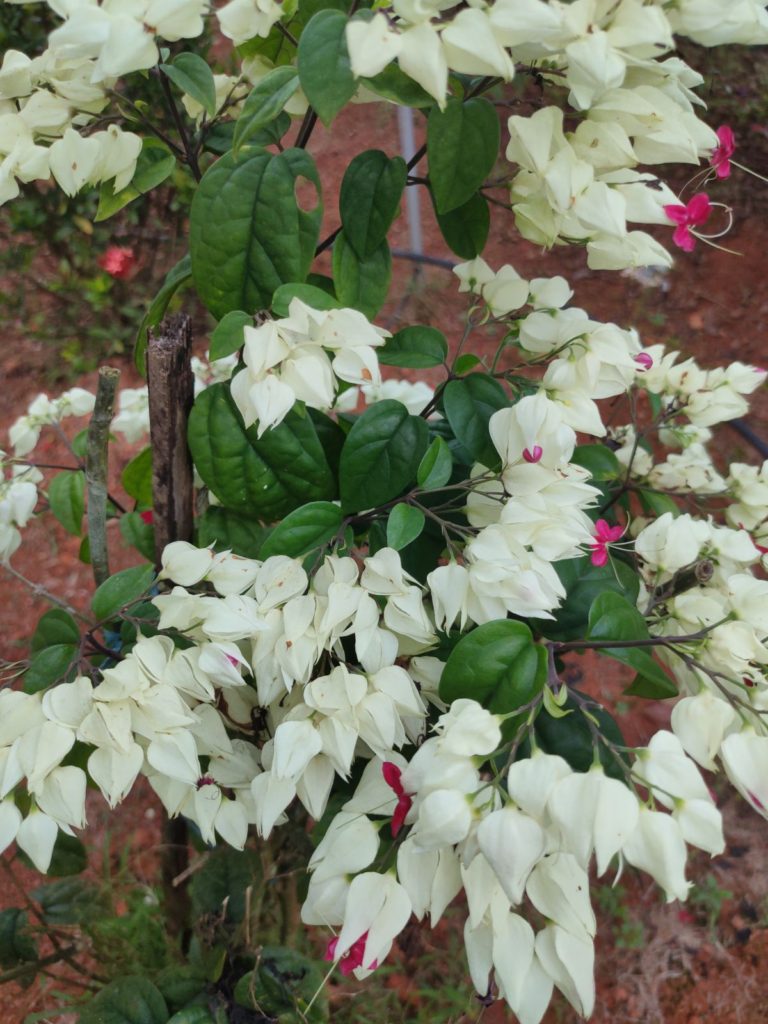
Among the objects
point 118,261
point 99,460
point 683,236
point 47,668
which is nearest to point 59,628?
point 47,668

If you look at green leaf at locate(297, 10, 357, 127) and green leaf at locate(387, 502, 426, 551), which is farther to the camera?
green leaf at locate(387, 502, 426, 551)

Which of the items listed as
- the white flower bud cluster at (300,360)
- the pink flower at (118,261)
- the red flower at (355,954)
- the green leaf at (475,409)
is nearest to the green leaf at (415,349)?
the green leaf at (475,409)

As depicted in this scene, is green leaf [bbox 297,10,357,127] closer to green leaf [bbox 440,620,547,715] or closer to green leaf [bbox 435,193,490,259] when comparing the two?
green leaf [bbox 435,193,490,259]

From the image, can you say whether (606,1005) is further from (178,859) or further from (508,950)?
(508,950)

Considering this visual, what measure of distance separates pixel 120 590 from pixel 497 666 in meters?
0.33

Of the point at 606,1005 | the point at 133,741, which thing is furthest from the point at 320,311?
the point at 606,1005

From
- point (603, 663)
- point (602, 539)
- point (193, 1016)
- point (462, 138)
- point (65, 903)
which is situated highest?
point (462, 138)

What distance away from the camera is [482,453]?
76cm

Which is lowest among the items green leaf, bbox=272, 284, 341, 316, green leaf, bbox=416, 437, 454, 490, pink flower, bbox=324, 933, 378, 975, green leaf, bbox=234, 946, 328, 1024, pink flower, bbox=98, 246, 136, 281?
green leaf, bbox=234, 946, 328, 1024

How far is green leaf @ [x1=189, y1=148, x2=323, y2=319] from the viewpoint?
2.09 feet

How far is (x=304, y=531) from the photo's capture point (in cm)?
71

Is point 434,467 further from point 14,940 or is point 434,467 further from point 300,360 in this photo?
point 14,940

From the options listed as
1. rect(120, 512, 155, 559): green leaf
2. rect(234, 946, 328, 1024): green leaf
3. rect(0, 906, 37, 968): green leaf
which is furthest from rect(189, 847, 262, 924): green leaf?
rect(120, 512, 155, 559): green leaf

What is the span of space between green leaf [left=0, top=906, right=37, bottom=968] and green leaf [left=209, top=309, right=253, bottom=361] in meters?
0.83
